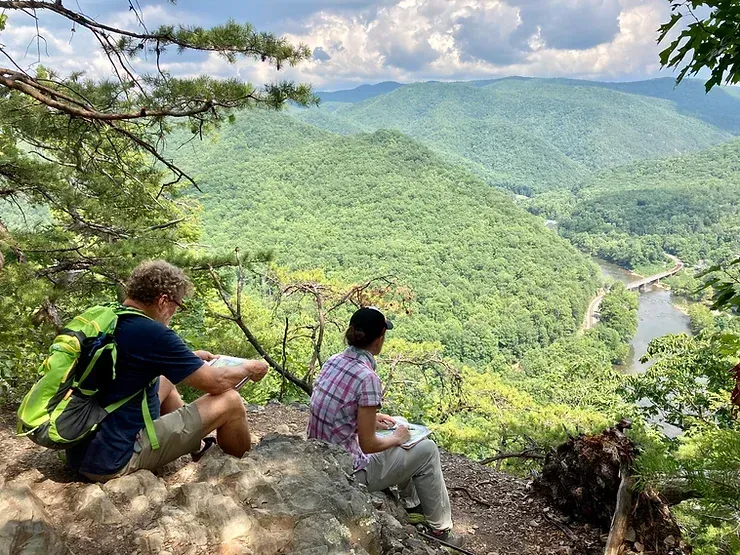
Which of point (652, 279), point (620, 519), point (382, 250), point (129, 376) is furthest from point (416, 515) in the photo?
point (652, 279)

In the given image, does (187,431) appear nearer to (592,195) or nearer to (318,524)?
(318,524)

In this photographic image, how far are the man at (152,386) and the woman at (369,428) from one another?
0.42 m

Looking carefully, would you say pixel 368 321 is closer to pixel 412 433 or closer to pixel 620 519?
pixel 412 433

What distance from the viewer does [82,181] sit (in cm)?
484

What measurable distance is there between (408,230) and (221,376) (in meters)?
58.1

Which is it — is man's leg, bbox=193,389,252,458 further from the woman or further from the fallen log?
the fallen log

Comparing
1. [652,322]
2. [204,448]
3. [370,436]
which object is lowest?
[652,322]

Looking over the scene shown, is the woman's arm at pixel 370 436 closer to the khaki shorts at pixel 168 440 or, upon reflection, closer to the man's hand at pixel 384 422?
the man's hand at pixel 384 422

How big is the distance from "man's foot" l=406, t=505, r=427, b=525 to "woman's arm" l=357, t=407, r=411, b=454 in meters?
0.48

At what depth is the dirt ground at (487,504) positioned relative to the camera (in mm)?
2158

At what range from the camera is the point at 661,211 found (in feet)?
271

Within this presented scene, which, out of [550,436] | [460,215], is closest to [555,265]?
[460,215]

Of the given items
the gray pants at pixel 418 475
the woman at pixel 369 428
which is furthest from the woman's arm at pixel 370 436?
the gray pants at pixel 418 475

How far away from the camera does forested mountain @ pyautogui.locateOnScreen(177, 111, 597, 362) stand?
Result: 4009 centimetres
